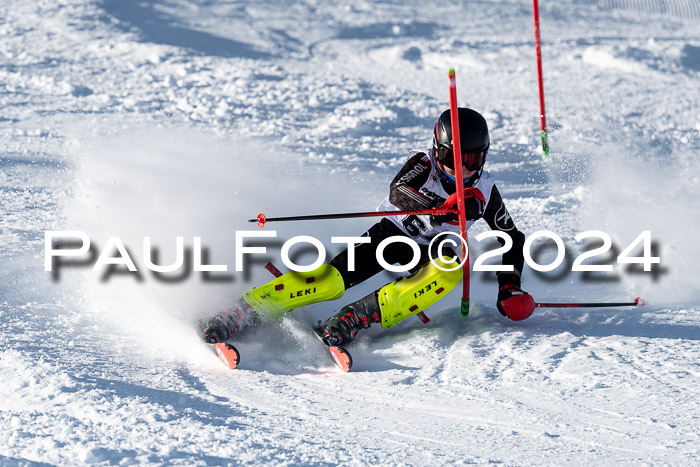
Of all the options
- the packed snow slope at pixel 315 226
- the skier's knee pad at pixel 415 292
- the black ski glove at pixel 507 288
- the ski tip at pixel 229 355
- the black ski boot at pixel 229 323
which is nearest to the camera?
the packed snow slope at pixel 315 226

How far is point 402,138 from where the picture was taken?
8141 millimetres

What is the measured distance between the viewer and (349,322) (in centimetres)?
395

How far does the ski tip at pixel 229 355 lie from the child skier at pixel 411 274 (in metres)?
0.16

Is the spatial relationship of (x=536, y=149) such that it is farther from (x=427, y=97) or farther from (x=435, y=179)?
(x=435, y=179)

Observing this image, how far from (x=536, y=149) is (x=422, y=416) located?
5.17 m

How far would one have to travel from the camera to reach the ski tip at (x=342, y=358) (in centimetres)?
365

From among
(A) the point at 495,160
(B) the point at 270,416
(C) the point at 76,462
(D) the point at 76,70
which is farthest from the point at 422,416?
(D) the point at 76,70

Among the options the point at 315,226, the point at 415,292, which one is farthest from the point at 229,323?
the point at 315,226

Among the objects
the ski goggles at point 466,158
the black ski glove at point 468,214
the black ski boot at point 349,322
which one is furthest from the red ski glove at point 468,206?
the black ski boot at point 349,322

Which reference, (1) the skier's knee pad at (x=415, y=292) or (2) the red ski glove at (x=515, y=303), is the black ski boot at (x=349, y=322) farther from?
(2) the red ski glove at (x=515, y=303)

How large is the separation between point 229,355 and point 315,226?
199 centimetres

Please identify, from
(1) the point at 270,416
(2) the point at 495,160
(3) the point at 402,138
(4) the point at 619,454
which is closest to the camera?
(4) the point at 619,454

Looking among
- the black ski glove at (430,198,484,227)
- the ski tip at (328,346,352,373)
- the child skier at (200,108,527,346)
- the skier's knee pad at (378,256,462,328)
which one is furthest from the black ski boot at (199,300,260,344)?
the black ski glove at (430,198,484,227)

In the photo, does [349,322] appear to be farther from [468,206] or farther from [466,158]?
[466,158]
